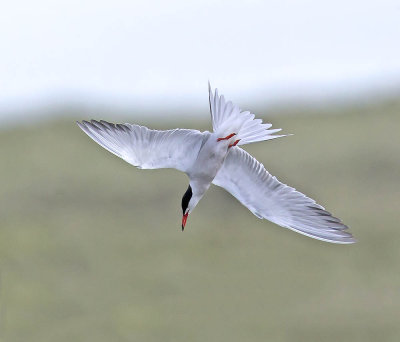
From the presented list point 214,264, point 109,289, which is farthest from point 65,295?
point 214,264

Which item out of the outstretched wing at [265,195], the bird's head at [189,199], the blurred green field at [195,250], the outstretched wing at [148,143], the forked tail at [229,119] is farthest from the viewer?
the blurred green field at [195,250]

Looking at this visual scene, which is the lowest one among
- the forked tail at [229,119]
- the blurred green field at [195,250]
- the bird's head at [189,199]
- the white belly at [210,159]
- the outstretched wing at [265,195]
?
the blurred green field at [195,250]

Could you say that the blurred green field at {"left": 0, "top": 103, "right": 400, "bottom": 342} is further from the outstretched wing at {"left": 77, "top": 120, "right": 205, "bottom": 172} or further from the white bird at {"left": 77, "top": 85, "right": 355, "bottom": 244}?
the outstretched wing at {"left": 77, "top": 120, "right": 205, "bottom": 172}

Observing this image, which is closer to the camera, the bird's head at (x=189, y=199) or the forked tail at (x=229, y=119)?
the forked tail at (x=229, y=119)

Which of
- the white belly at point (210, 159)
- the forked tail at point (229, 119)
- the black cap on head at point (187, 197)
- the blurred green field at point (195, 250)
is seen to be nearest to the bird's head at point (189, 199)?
the black cap on head at point (187, 197)

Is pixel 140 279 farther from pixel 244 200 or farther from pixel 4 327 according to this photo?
pixel 244 200

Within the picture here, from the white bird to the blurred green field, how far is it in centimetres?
539

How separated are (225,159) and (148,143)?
38 centimetres

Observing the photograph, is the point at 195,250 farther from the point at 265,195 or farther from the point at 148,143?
the point at 148,143

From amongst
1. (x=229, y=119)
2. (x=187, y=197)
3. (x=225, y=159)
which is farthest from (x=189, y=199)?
(x=229, y=119)

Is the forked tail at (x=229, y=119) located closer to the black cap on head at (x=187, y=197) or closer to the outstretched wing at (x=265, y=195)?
the outstretched wing at (x=265, y=195)

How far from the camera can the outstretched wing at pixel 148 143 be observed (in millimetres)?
5082

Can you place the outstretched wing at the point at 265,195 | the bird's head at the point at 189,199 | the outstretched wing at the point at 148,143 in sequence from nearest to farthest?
the outstretched wing at the point at 148,143
the outstretched wing at the point at 265,195
the bird's head at the point at 189,199

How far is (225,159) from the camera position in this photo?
17.4 feet
